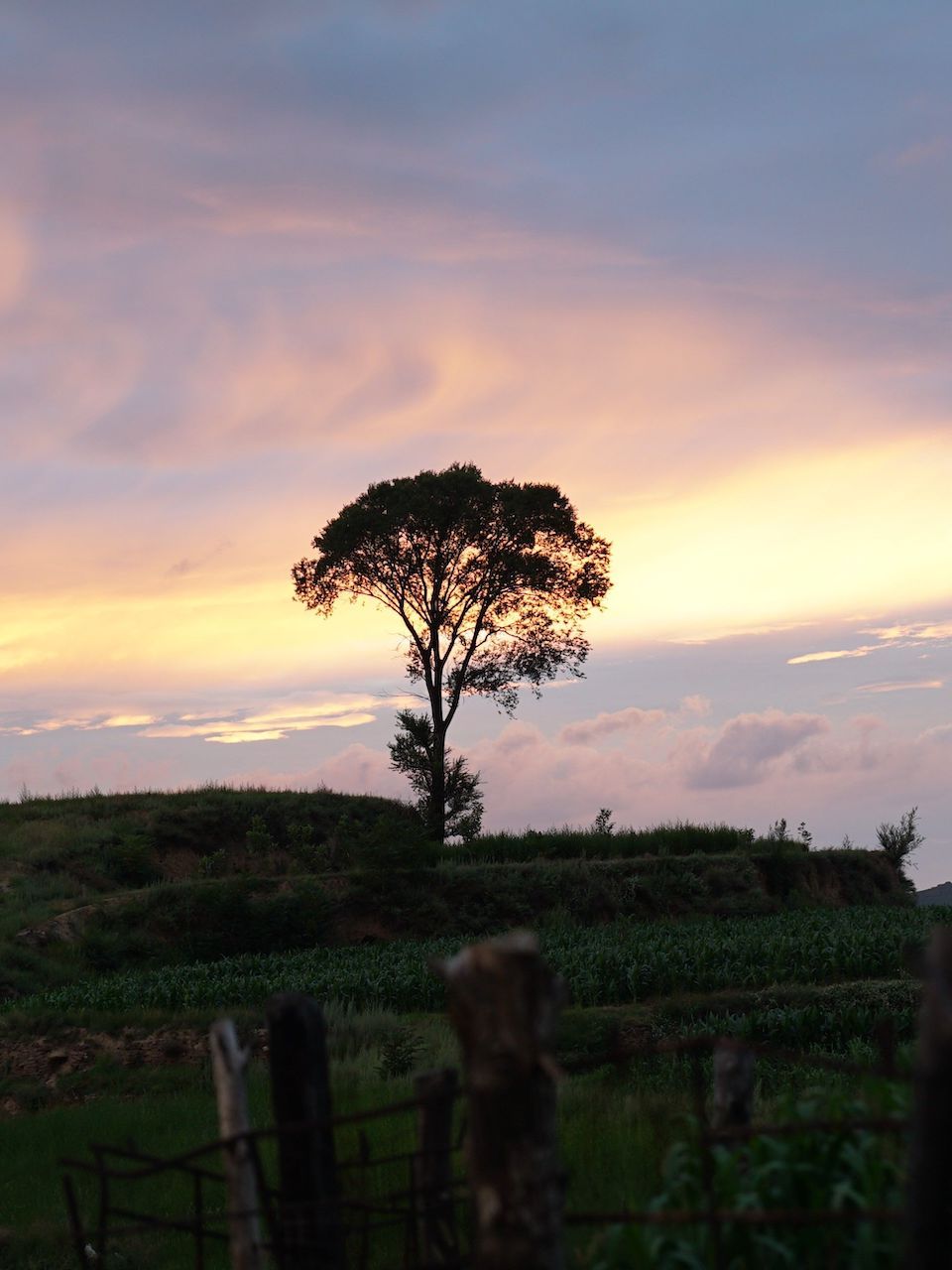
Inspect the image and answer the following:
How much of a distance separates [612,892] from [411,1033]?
18256 mm

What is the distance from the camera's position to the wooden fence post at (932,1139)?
3.79 meters

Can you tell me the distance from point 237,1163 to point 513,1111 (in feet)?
6.94

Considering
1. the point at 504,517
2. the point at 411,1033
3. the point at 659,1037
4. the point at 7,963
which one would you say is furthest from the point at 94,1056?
the point at 504,517

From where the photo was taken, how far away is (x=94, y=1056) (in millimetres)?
20062

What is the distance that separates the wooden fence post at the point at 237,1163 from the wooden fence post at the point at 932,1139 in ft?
10.0

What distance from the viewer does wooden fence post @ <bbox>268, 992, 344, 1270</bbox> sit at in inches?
219

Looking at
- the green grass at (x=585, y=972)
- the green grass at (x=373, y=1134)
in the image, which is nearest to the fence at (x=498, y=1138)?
the green grass at (x=373, y=1134)

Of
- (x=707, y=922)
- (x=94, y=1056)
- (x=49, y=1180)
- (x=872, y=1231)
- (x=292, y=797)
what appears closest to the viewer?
(x=872, y=1231)

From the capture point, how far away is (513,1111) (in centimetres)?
420

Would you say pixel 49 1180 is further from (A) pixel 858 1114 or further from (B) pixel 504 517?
(B) pixel 504 517

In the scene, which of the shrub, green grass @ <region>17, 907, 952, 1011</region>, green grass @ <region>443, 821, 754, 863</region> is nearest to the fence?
the shrub

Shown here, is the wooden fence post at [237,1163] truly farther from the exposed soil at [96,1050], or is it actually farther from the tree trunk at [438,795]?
the tree trunk at [438,795]

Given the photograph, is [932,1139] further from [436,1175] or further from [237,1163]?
[237,1163]

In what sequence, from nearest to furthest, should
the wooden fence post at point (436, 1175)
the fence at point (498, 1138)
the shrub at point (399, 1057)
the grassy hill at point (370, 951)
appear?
the fence at point (498, 1138) → the wooden fence post at point (436, 1175) → the grassy hill at point (370, 951) → the shrub at point (399, 1057)
